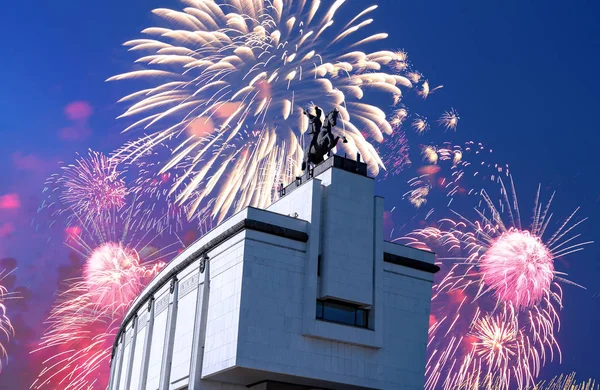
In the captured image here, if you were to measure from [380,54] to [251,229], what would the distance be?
40414 mm

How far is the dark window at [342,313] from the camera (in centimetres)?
5362

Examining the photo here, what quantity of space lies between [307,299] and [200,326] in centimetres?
763

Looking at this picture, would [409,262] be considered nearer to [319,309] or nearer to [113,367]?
[319,309]

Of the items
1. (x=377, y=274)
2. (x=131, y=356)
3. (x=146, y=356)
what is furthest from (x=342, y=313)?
(x=131, y=356)

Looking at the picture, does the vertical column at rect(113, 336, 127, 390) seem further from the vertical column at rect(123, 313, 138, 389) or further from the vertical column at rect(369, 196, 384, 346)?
the vertical column at rect(369, 196, 384, 346)

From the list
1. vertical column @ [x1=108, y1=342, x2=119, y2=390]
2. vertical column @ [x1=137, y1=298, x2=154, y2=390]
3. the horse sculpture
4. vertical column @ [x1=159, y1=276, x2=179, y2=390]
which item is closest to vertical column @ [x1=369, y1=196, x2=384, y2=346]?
the horse sculpture

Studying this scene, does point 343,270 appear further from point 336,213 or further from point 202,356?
point 202,356

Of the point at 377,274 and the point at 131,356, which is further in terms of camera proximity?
the point at 131,356

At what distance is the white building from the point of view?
5147 cm

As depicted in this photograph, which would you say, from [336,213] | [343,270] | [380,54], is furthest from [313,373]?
[380,54]

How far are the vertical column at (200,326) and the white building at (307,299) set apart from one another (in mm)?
67

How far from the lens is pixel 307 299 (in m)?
52.7

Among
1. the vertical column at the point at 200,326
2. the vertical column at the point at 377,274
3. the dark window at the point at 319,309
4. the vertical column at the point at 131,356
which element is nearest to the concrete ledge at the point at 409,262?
the vertical column at the point at 377,274

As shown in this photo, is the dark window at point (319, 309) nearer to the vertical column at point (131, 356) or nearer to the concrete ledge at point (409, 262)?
the concrete ledge at point (409, 262)
